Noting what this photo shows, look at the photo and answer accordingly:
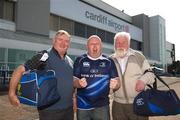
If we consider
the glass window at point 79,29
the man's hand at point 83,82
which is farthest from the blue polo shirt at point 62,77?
the glass window at point 79,29

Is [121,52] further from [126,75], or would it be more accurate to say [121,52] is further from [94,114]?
[94,114]

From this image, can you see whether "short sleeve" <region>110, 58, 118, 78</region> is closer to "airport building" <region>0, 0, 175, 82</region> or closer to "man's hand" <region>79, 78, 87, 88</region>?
"man's hand" <region>79, 78, 87, 88</region>

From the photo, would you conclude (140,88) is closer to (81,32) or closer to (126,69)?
(126,69)

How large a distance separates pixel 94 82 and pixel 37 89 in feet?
2.48

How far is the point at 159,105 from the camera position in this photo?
3.76 metres

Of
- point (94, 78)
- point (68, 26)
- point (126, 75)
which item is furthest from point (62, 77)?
point (68, 26)

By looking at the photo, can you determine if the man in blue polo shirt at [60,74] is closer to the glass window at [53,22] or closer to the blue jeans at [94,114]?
the blue jeans at [94,114]

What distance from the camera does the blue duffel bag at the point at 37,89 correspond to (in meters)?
3.41

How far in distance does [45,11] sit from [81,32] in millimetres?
9334

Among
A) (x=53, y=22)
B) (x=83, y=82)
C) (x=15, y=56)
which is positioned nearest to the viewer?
(x=83, y=82)

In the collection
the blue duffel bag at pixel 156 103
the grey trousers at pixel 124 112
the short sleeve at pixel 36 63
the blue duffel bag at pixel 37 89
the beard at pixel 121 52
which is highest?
the beard at pixel 121 52

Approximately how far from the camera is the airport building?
22661mm

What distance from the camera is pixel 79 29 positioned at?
121 ft

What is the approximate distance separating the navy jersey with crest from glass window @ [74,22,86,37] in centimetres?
3212
